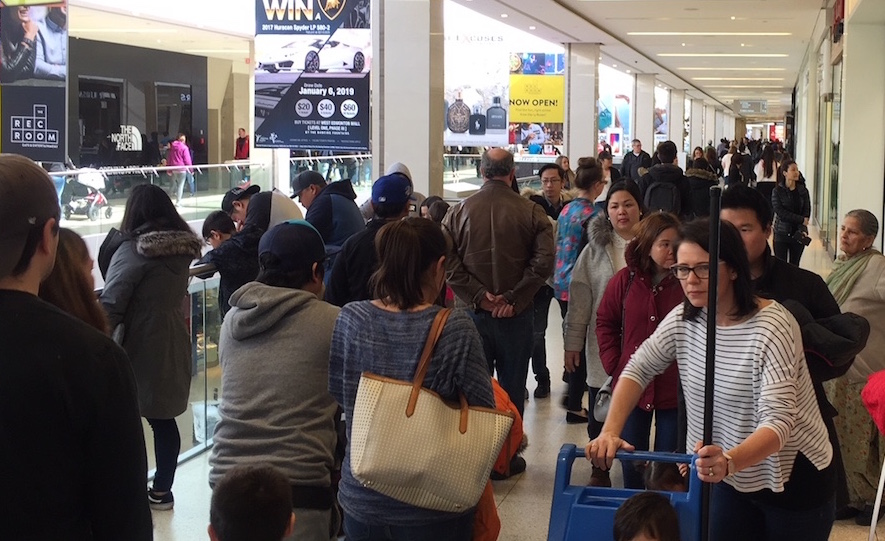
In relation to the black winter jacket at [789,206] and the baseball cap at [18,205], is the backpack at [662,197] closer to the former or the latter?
the black winter jacket at [789,206]

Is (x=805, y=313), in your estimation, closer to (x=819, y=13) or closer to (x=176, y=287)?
(x=176, y=287)

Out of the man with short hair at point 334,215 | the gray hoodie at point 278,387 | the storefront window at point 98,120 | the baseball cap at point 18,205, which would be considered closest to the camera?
the baseball cap at point 18,205

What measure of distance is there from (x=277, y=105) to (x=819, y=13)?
42.5 feet

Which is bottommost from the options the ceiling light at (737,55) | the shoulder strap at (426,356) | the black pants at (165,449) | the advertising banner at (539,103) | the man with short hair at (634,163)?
the black pants at (165,449)

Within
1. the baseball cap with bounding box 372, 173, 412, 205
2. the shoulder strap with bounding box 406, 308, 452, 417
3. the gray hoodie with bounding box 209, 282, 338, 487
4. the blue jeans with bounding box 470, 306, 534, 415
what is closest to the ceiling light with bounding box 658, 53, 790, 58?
the blue jeans with bounding box 470, 306, 534, 415

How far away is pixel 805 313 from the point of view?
294 cm

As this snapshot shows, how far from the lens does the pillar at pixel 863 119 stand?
11.9 meters

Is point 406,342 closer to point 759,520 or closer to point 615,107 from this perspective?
point 759,520

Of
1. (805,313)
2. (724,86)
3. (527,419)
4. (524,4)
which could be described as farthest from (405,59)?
(724,86)

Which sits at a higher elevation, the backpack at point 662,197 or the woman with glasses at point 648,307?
the backpack at point 662,197

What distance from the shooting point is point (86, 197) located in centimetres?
1389

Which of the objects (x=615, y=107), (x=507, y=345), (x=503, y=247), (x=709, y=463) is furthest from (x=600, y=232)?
(x=615, y=107)

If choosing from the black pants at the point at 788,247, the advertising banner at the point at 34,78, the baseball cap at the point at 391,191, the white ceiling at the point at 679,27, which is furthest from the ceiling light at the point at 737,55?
the baseball cap at the point at 391,191

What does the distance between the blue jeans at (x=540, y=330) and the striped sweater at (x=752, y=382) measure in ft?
15.1
